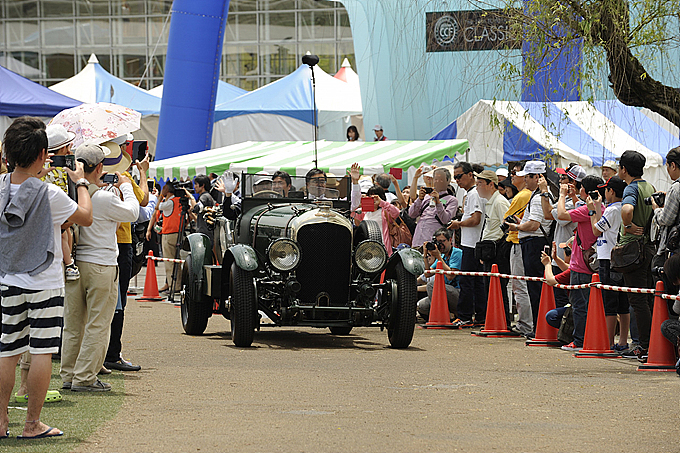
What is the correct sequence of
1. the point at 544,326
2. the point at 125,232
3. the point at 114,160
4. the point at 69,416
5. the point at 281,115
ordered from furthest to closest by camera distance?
the point at 281,115 → the point at 544,326 → the point at 125,232 → the point at 114,160 → the point at 69,416

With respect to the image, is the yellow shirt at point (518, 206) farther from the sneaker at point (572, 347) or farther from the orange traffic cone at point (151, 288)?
the orange traffic cone at point (151, 288)

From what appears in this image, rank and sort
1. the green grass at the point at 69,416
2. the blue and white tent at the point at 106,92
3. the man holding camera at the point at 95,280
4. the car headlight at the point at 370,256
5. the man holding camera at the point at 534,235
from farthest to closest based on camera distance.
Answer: the blue and white tent at the point at 106,92
the man holding camera at the point at 534,235
the car headlight at the point at 370,256
the man holding camera at the point at 95,280
the green grass at the point at 69,416

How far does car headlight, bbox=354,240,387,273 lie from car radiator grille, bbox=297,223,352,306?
11 cm

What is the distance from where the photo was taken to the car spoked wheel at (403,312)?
34.3ft

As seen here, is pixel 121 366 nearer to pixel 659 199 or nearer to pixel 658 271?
pixel 658 271

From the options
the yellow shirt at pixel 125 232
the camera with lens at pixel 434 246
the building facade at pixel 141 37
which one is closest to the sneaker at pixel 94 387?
the yellow shirt at pixel 125 232

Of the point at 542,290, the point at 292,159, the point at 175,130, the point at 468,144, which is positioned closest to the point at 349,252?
the point at 542,290

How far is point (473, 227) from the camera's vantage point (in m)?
12.6

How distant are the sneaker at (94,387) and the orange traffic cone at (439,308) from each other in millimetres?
5887

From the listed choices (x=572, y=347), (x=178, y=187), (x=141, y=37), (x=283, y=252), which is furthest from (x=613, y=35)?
(x=141, y=37)

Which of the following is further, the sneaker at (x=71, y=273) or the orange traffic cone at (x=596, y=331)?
the orange traffic cone at (x=596, y=331)

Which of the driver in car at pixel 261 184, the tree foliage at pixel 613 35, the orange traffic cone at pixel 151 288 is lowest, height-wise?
the orange traffic cone at pixel 151 288

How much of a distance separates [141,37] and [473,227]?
3781 cm

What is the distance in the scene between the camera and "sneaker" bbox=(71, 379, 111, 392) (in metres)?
7.46
